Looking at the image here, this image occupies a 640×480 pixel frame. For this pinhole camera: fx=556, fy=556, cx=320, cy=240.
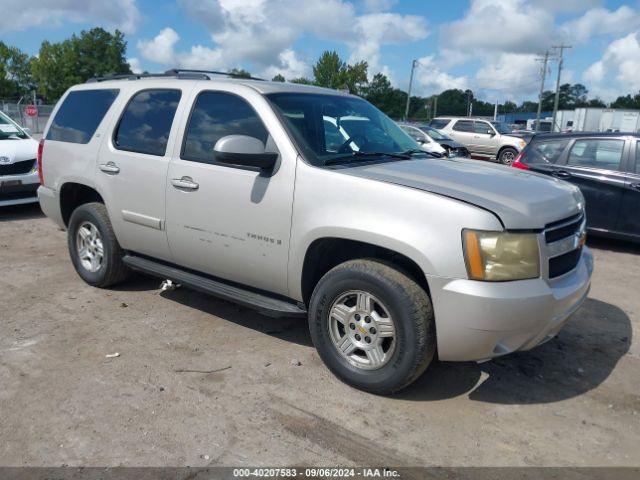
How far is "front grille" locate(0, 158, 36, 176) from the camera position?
851 cm

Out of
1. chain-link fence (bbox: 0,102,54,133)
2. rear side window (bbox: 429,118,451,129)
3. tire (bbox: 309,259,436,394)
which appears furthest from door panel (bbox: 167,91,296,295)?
chain-link fence (bbox: 0,102,54,133)

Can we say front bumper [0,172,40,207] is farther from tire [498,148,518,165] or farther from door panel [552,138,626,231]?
tire [498,148,518,165]

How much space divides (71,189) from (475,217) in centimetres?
411

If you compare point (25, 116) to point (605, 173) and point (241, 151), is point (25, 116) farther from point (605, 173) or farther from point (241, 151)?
point (241, 151)

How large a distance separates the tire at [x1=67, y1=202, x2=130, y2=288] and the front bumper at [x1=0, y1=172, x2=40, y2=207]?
3.86m

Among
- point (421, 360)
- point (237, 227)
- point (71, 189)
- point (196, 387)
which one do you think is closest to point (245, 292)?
point (237, 227)

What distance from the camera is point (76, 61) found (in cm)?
7431

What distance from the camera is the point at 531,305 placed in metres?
3.02

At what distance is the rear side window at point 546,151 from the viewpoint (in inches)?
309

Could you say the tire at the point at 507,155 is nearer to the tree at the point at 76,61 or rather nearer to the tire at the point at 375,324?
the tire at the point at 375,324

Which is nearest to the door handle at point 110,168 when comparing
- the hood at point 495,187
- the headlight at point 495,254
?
the hood at point 495,187

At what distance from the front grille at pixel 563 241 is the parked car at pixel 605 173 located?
13.6ft

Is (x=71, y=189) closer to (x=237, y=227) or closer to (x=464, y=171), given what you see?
(x=237, y=227)

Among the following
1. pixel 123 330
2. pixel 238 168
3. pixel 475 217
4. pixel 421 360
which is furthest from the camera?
pixel 123 330
